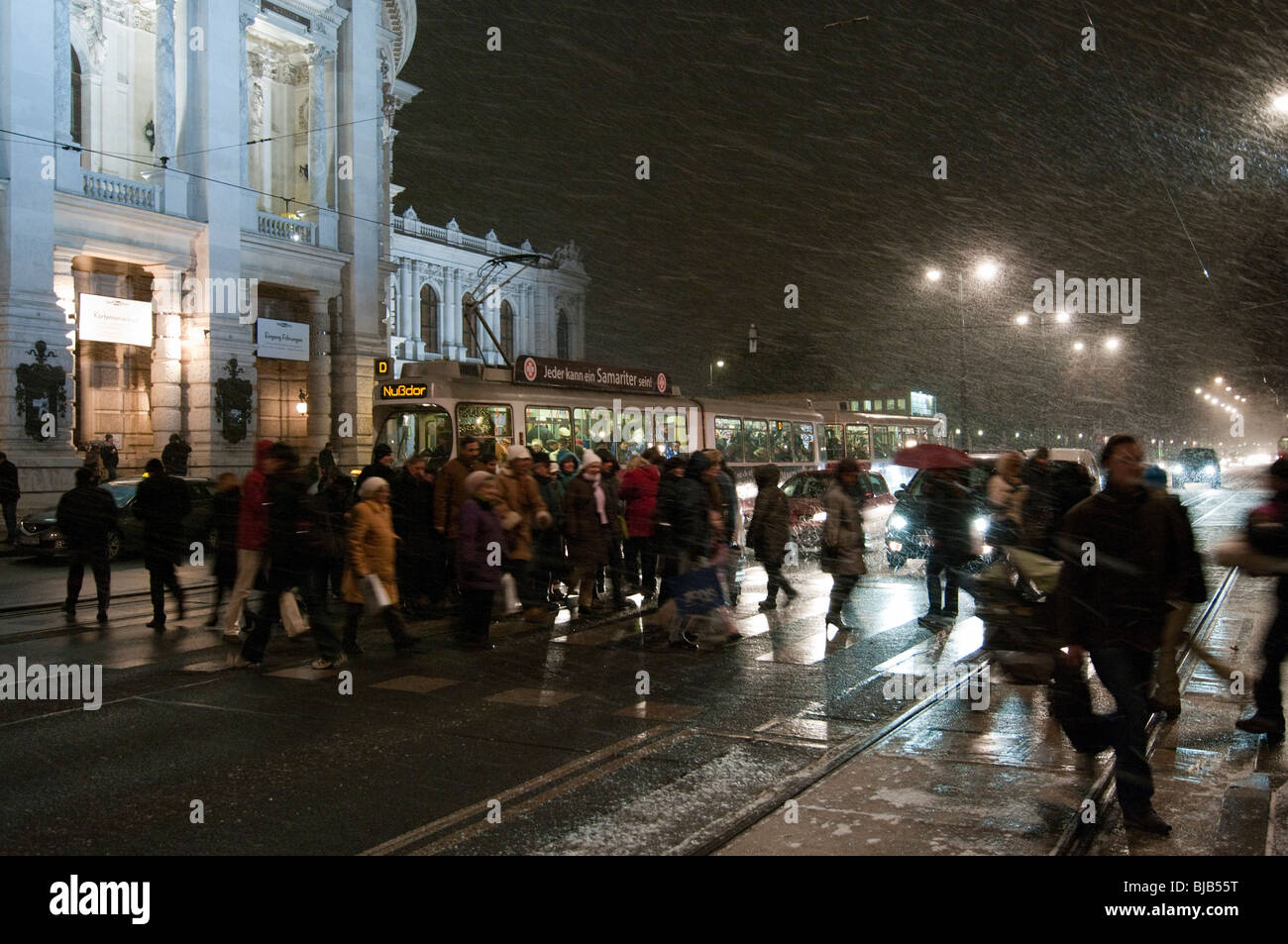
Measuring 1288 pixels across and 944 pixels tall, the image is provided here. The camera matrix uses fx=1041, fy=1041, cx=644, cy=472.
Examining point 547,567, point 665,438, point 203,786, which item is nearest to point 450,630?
point 547,567

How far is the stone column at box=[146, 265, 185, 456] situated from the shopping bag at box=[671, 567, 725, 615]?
2261 cm

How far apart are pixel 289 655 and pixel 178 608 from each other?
2.88 metres

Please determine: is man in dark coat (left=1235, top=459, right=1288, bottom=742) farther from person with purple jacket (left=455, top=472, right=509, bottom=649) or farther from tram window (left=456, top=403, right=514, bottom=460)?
tram window (left=456, top=403, right=514, bottom=460)

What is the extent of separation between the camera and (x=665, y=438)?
2292 cm

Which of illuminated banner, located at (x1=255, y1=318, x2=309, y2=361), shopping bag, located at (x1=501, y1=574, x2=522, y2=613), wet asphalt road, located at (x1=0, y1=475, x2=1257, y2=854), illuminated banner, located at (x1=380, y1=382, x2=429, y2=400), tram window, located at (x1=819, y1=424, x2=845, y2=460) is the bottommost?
wet asphalt road, located at (x1=0, y1=475, x2=1257, y2=854)

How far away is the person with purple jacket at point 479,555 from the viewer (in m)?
10.0

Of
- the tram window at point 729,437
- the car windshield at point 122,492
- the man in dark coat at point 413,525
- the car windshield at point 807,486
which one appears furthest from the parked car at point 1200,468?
the man in dark coat at point 413,525

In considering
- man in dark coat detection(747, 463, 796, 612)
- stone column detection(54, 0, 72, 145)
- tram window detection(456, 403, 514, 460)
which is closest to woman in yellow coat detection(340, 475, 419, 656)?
man in dark coat detection(747, 463, 796, 612)

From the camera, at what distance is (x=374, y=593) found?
29.9 feet

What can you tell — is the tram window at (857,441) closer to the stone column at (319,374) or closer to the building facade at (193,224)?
the building facade at (193,224)

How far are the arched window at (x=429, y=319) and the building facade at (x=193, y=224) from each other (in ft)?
64.0

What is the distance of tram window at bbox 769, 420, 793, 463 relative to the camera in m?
26.5

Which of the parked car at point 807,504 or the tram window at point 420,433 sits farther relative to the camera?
the parked car at point 807,504
